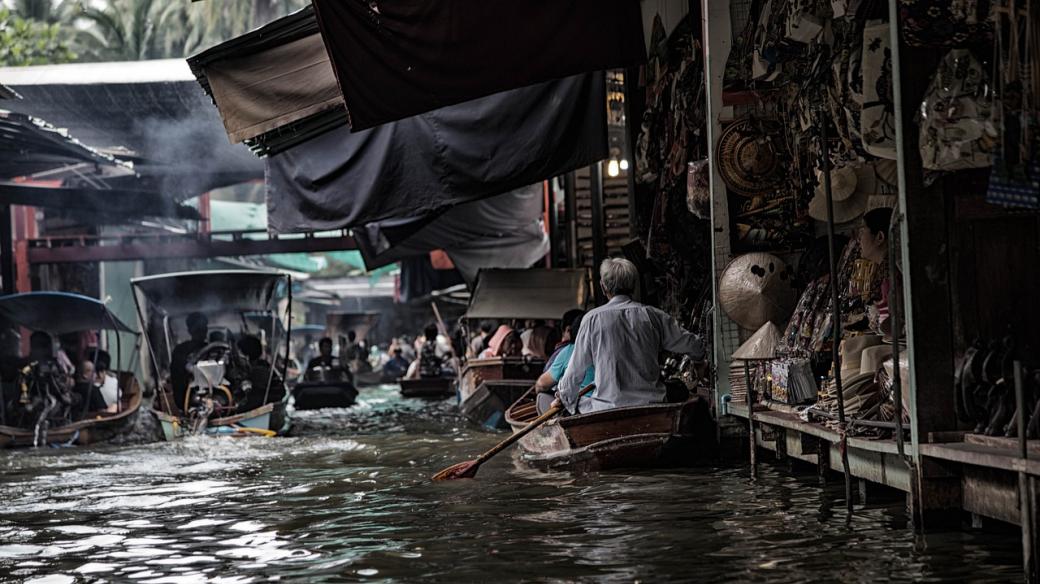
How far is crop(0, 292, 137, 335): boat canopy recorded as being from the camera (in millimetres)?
17672

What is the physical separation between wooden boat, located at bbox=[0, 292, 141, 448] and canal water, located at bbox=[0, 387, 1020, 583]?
16.6 feet

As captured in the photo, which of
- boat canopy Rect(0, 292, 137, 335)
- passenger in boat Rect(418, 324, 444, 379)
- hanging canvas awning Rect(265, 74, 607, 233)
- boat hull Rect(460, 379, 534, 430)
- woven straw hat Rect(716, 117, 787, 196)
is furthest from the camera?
passenger in boat Rect(418, 324, 444, 379)

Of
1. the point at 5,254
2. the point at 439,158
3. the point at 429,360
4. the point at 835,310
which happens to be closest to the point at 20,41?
the point at 5,254

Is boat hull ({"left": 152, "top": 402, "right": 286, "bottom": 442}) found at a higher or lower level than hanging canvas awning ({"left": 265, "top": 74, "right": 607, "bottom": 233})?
lower

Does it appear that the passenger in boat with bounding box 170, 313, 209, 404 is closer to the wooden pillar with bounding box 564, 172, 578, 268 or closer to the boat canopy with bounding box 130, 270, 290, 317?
the boat canopy with bounding box 130, 270, 290, 317

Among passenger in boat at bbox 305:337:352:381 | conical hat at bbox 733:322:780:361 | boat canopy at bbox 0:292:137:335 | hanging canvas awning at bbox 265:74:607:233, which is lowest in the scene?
passenger in boat at bbox 305:337:352:381

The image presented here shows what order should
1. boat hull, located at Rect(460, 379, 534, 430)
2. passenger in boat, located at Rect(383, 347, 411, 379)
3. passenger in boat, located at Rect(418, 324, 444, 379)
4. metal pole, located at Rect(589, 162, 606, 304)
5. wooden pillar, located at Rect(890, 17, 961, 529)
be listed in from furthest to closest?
passenger in boat, located at Rect(383, 347, 411, 379)
passenger in boat, located at Rect(418, 324, 444, 379)
boat hull, located at Rect(460, 379, 534, 430)
metal pole, located at Rect(589, 162, 606, 304)
wooden pillar, located at Rect(890, 17, 961, 529)

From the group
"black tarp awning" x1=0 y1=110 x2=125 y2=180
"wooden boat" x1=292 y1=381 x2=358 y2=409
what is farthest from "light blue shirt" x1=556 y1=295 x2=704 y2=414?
"wooden boat" x1=292 y1=381 x2=358 y2=409

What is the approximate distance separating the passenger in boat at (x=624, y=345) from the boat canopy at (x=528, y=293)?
9324mm

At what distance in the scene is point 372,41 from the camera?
27.2 ft

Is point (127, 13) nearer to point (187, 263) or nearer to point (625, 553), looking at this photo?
point (187, 263)

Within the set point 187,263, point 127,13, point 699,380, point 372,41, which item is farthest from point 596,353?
point 127,13

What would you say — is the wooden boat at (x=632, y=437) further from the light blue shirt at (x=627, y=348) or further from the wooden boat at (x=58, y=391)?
the wooden boat at (x=58, y=391)

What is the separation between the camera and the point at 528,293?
759 inches
